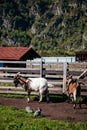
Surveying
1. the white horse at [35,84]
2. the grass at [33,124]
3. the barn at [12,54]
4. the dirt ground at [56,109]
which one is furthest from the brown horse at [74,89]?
the barn at [12,54]

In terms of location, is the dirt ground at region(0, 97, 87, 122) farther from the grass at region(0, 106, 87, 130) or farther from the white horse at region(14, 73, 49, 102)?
the grass at region(0, 106, 87, 130)

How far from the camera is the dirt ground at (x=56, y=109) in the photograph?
1595cm

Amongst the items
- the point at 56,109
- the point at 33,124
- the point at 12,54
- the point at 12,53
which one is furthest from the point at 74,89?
the point at 12,53

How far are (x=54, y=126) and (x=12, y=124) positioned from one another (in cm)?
162

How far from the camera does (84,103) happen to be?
1923cm

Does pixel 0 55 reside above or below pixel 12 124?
above

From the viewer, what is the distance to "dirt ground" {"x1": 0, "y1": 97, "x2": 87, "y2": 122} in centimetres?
1595

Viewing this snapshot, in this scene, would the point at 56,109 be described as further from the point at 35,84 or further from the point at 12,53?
the point at 12,53

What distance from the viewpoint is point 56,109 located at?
58.5ft

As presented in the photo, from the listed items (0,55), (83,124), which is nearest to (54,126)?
(83,124)

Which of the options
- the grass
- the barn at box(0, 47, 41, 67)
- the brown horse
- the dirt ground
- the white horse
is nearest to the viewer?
the grass

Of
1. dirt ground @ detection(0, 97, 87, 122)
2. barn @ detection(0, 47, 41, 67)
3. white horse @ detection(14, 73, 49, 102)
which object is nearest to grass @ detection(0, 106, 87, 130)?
dirt ground @ detection(0, 97, 87, 122)

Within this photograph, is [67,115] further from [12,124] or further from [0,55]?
[0,55]

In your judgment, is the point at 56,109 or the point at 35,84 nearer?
the point at 56,109
